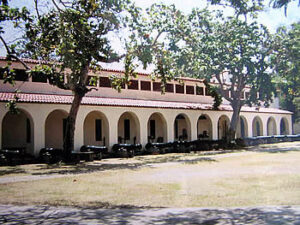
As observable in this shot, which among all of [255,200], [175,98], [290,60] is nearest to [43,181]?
[255,200]

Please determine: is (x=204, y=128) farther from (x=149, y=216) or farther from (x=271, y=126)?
(x=149, y=216)

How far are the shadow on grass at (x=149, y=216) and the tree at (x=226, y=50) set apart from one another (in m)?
20.6

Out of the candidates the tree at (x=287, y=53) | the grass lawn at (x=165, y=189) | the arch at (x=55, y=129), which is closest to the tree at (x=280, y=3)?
the grass lawn at (x=165, y=189)

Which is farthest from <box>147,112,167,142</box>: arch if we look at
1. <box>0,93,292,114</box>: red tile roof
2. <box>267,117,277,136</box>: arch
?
<box>267,117,277,136</box>: arch

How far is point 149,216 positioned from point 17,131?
1682 cm

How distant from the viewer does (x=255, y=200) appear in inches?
314

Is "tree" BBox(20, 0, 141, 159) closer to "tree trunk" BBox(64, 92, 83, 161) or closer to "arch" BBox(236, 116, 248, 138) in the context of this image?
"tree trunk" BBox(64, 92, 83, 161)

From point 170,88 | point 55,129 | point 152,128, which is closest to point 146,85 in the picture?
point 170,88

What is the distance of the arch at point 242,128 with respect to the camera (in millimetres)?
33688

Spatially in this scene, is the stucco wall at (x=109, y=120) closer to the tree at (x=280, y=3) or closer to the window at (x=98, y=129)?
the window at (x=98, y=129)

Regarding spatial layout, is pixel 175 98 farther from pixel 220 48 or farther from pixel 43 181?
pixel 43 181

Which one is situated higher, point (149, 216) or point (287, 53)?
point (287, 53)

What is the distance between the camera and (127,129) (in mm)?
26016

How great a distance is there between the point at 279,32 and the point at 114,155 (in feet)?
58.9
